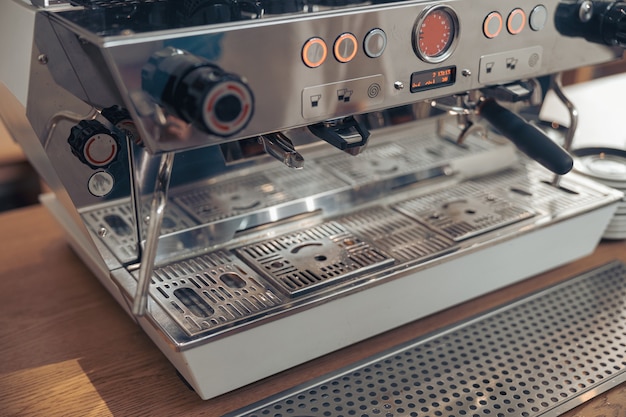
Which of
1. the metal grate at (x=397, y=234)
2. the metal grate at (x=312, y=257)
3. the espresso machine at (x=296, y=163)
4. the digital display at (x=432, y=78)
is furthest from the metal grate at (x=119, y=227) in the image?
the digital display at (x=432, y=78)

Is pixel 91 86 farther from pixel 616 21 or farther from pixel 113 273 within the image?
pixel 616 21

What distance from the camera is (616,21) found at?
776 mm

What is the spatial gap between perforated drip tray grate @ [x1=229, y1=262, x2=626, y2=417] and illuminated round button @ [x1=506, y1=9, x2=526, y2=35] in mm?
335

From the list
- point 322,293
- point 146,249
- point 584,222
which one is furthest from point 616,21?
point 146,249

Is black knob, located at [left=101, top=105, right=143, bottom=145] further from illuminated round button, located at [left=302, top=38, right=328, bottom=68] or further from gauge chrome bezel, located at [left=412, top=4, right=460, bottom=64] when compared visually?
gauge chrome bezel, located at [left=412, top=4, right=460, bottom=64]

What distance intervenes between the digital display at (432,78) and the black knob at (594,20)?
0.54 feet

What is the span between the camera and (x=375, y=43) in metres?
0.65

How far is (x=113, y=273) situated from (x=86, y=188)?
10 cm

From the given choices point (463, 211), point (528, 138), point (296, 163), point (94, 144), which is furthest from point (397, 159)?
point (94, 144)

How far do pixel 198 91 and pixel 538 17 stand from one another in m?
0.43

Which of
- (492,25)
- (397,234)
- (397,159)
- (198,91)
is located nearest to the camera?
(198,91)

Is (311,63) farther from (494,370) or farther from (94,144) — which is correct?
(494,370)

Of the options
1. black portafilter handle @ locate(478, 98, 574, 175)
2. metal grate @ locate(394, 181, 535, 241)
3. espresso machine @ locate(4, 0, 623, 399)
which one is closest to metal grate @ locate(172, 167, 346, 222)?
espresso machine @ locate(4, 0, 623, 399)

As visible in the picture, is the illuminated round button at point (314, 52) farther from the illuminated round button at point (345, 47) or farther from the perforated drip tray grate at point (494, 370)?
the perforated drip tray grate at point (494, 370)
